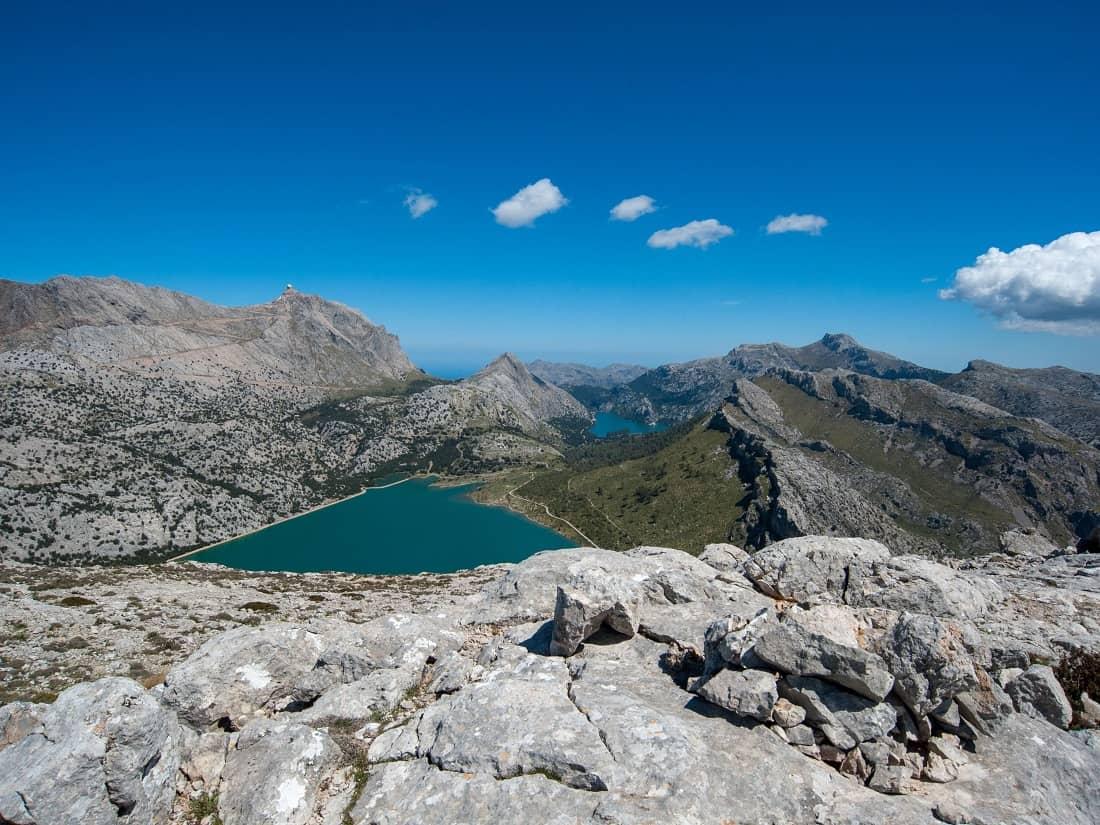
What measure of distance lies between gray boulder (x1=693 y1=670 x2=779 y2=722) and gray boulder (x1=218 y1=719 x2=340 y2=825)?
10.1 meters

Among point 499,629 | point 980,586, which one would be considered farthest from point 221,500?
point 980,586

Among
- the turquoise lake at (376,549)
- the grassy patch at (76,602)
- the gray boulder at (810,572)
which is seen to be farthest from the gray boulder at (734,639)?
the turquoise lake at (376,549)

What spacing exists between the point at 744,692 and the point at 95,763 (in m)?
15.1

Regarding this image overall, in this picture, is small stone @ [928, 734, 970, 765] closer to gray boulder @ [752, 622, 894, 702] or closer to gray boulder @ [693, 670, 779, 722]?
gray boulder @ [752, 622, 894, 702]

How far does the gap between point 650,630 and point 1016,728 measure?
32.1 feet

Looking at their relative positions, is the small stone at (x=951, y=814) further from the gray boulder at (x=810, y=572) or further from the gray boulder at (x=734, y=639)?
the gray boulder at (x=810, y=572)

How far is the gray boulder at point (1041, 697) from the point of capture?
47.8 ft

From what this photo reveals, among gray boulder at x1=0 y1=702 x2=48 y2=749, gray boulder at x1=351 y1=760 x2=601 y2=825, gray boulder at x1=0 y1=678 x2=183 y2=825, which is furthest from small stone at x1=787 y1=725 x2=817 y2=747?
gray boulder at x1=0 y1=702 x2=48 y2=749

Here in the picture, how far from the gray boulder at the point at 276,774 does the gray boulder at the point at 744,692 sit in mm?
10111

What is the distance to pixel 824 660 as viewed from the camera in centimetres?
1217

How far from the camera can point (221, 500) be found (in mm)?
192750

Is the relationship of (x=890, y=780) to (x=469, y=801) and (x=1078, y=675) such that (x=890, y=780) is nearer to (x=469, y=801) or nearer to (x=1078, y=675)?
(x=469, y=801)

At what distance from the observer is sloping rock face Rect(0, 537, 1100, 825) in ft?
36.4

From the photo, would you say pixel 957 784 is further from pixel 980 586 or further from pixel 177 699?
pixel 177 699
